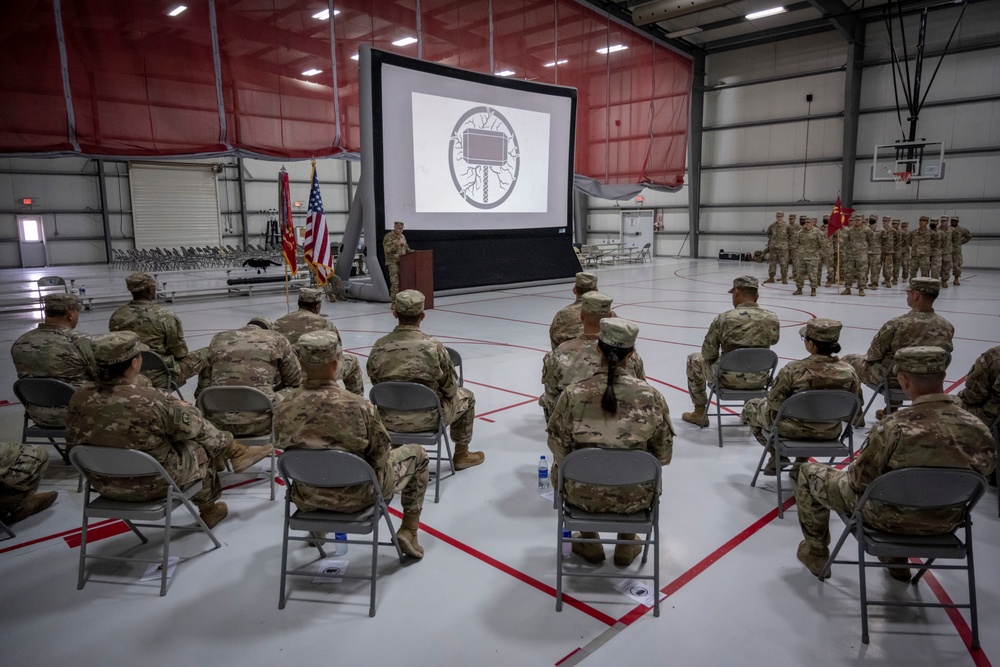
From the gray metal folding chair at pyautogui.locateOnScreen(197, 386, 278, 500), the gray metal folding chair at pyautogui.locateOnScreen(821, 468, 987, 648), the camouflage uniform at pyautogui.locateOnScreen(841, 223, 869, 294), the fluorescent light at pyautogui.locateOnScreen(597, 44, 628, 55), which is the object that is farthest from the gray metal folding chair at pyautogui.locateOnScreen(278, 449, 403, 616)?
the fluorescent light at pyautogui.locateOnScreen(597, 44, 628, 55)

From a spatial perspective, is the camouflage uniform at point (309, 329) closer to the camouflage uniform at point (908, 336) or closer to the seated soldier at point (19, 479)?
the seated soldier at point (19, 479)

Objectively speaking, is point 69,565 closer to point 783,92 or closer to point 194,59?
point 194,59

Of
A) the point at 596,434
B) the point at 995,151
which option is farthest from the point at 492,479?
the point at 995,151

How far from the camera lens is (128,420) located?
3029 millimetres

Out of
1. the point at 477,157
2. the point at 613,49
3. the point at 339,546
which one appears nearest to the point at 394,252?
the point at 477,157

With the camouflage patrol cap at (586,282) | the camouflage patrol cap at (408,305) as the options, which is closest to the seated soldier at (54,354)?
the camouflage patrol cap at (408,305)

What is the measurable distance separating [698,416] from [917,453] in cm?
302

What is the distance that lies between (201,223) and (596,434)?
92.4 ft

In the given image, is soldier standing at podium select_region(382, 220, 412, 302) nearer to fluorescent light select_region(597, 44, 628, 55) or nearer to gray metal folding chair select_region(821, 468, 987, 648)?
fluorescent light select_region(597, 44, 628, 55)

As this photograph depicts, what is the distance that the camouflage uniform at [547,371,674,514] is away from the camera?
114 inches

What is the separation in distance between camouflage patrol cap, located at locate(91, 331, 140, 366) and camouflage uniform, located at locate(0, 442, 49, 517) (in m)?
1.37

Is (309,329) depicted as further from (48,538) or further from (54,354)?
(48,538)

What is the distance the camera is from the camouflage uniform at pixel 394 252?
12.9 meters

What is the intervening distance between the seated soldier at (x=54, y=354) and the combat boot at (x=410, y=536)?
2.66 m
